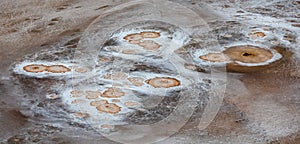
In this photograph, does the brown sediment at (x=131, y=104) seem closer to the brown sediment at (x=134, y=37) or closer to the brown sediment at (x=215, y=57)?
the brown sediment at (x=215, y=57)

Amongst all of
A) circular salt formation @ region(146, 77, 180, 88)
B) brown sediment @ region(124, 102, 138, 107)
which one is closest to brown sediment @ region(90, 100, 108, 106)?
brown sediment @ region(124, 102, 138, 107)

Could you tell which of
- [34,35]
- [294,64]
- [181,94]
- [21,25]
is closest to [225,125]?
[181,94]

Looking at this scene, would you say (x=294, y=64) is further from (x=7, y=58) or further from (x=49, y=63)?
(x=7, y=58)

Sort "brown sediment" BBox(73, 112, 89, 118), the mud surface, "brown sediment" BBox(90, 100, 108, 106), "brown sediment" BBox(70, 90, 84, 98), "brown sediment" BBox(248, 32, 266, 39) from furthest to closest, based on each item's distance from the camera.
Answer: "brown sediment" BBox(248, 32, 266, 39), "brown sediment" BBox(70, 90, 84, 98), "brown sediment" BBox(90, 100, 108, 106), "brown sediment" BBox(73, 112, 89, 118), the mud surface

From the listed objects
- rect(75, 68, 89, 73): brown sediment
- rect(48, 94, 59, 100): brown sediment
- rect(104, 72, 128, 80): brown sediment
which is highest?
rect(75, 68, 89, 73): brown sediment

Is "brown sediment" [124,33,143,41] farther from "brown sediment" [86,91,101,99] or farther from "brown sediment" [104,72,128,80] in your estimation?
"brown sediment" [86,91,101,99]

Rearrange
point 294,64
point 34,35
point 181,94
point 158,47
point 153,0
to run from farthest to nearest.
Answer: point 153,0, point 34,35, point 158,47, point 294,64, point 181,94
